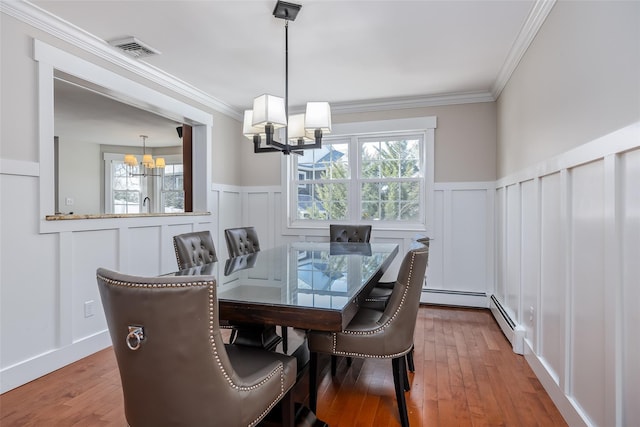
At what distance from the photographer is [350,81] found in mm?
3566

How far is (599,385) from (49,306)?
10.7 feet

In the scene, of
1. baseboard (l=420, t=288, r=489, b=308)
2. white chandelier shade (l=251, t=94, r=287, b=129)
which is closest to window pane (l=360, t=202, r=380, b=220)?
baseboard (l=420, t=288, r=489, b=308)

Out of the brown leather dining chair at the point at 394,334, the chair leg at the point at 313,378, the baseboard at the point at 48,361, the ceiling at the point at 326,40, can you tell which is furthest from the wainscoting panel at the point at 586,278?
the baseboard at the point at 48,361

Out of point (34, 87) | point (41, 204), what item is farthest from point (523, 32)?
point (41, 204)

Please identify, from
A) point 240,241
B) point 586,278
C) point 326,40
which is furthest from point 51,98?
point 586,278

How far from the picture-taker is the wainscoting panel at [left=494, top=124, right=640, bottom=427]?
4.23 ft

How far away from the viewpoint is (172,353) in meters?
1.05

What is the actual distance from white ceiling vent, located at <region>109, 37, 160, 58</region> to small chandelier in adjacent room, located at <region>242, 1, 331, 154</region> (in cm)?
105

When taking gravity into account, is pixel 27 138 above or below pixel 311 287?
above

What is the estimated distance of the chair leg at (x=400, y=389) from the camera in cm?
176

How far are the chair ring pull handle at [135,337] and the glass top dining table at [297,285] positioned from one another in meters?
0.46

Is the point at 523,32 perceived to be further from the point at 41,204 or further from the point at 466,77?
the point at 41,204

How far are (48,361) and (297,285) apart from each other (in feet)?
6.61

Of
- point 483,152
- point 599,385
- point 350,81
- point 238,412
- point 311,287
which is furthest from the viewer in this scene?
point 483,152
